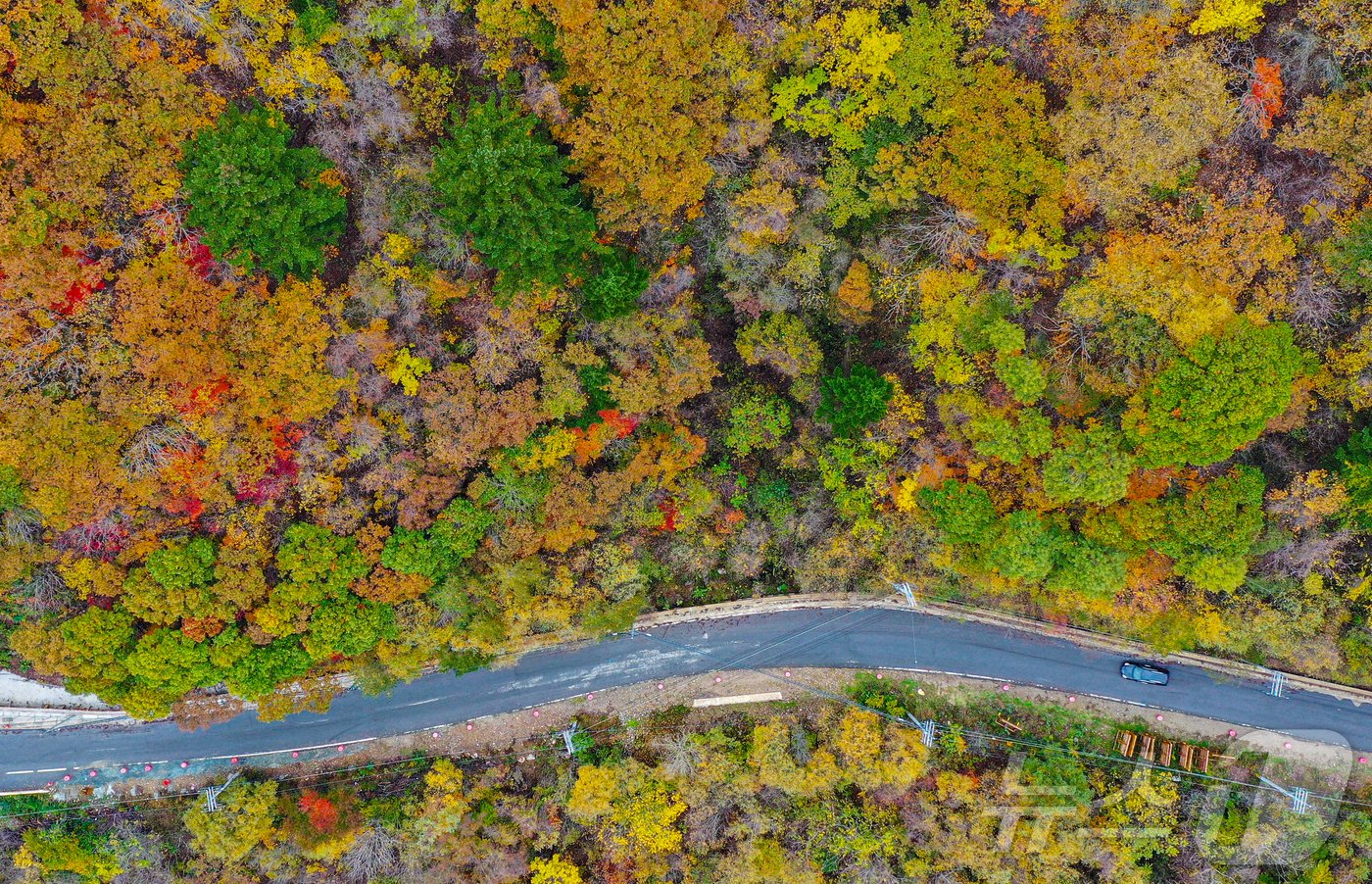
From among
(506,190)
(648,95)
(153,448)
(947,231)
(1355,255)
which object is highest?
(648,95)

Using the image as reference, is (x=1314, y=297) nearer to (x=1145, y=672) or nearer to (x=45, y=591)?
(x=1145, y=672)

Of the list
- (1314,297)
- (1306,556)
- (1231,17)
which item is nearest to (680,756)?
(1306,556)

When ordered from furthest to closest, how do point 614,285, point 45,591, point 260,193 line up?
point 45,591, point 614,285, point 260,193

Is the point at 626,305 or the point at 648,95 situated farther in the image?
the point at 626,305

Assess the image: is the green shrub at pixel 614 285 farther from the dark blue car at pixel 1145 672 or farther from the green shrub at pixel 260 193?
the dark blue car at pixel 1145 672

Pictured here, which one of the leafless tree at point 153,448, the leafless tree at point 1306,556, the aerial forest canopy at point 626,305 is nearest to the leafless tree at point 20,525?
the aerial forest canopy at point 626,305

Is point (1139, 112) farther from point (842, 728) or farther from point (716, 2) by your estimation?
point (842, 728)

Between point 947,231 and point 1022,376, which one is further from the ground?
point 947,231
